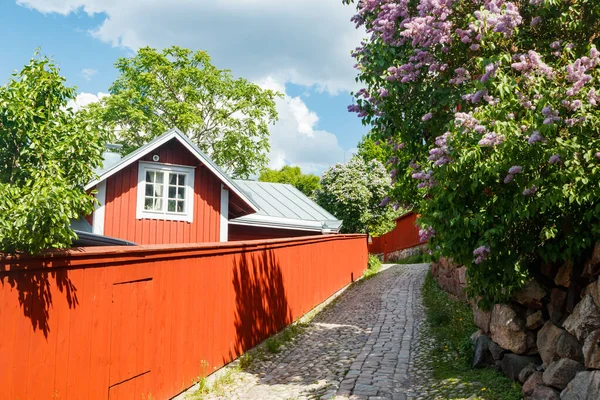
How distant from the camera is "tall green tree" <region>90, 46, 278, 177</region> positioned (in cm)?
3409

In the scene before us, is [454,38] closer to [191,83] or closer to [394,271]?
[394,271]

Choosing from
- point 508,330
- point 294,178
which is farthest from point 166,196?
point 294,178

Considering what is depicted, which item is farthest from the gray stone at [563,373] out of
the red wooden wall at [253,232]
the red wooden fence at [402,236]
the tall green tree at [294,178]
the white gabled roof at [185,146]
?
the tall green tree at [294,178]

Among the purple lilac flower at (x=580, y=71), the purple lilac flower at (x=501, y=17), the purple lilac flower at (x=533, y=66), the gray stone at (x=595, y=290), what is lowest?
the gray stone at (x=595, y=290)

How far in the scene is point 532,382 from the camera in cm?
563

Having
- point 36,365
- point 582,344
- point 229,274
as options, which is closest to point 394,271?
point 229,274

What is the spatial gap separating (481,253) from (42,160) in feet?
14.5

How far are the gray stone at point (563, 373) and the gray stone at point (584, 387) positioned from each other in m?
0.20

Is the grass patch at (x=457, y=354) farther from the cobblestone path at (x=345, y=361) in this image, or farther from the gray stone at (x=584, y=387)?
the gray stone at (x=584, y=387)

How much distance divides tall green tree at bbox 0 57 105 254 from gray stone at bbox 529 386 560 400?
466cm

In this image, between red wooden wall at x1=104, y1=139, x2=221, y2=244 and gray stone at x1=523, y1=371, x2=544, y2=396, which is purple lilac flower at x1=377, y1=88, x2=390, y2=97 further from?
red wooden wall at x1=104, y1=139, x2=221, y2=244

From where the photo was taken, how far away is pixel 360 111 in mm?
8109

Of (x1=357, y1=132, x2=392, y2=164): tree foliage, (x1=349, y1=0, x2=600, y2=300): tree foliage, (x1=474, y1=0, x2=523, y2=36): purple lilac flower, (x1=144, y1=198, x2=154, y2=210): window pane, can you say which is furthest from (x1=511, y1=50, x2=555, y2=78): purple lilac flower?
(x1=357, y1=132, x2=392, y2=164): tree foliage

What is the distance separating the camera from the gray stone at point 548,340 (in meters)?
5.74
